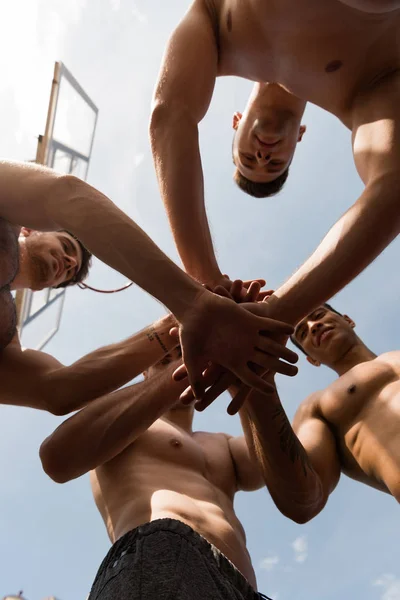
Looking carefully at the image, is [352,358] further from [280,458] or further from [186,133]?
[186,133]

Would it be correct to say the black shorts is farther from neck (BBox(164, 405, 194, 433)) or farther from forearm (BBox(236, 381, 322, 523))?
neck (BBox(164, 405, 194, 433))

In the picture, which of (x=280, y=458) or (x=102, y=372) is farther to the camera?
(x=102, y=372)

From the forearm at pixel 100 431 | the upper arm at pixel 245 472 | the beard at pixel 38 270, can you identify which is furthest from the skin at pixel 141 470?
the beard at pixel 38 270

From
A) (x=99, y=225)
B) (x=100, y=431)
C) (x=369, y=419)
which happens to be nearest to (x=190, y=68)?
(x=99, y=225)

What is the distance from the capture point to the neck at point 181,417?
9.75 ft

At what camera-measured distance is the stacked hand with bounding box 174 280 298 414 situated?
Answer: 4.61ft

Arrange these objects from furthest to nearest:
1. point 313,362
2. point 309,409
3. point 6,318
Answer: point 313,362 < point 309,409 < point 6,318

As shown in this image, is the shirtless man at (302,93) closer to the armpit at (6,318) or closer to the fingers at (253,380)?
the fingers at (253,380)

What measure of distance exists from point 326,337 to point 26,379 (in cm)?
197

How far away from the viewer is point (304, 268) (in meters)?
1.58

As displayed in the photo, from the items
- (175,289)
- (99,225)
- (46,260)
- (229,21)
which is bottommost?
(46,260)

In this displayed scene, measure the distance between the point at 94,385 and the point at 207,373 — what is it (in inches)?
28.8

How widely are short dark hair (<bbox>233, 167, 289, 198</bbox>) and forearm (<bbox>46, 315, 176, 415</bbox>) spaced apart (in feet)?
4.35

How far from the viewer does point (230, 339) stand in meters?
1.41
